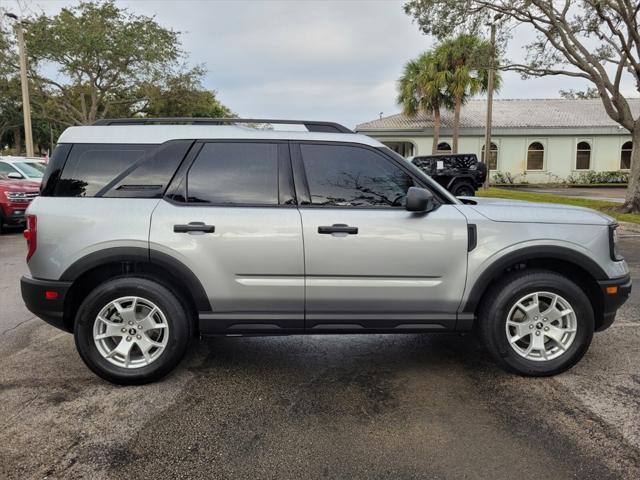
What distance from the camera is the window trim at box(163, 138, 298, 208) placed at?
3.68 metres

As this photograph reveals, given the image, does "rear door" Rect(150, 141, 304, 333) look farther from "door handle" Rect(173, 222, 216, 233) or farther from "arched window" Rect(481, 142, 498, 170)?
"arched window" Rect(481, 142, 498, 170)

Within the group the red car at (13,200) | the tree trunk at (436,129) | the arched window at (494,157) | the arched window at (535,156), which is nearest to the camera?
the red car at (13,200)

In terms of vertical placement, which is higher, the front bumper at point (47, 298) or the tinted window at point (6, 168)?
the tinted window at point (6, 168)

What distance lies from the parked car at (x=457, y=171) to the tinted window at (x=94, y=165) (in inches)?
633

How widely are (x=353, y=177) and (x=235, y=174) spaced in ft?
2.94

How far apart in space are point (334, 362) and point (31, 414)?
224 cm

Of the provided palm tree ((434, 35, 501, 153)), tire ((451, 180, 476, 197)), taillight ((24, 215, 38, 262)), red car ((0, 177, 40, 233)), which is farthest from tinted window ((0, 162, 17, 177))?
palm tree ((434, 35, 501, 153))

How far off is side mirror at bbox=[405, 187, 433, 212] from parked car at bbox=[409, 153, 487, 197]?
51.3ft

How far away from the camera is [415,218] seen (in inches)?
144

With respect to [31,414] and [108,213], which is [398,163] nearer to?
[108,213]

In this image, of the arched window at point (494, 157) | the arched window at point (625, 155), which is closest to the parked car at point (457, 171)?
the arched window at point (494, 157)

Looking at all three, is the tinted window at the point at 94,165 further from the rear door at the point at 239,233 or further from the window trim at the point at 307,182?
the window trim at the point at 307,182

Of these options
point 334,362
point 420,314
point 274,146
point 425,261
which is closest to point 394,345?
point 334,362

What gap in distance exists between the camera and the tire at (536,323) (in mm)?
3727
